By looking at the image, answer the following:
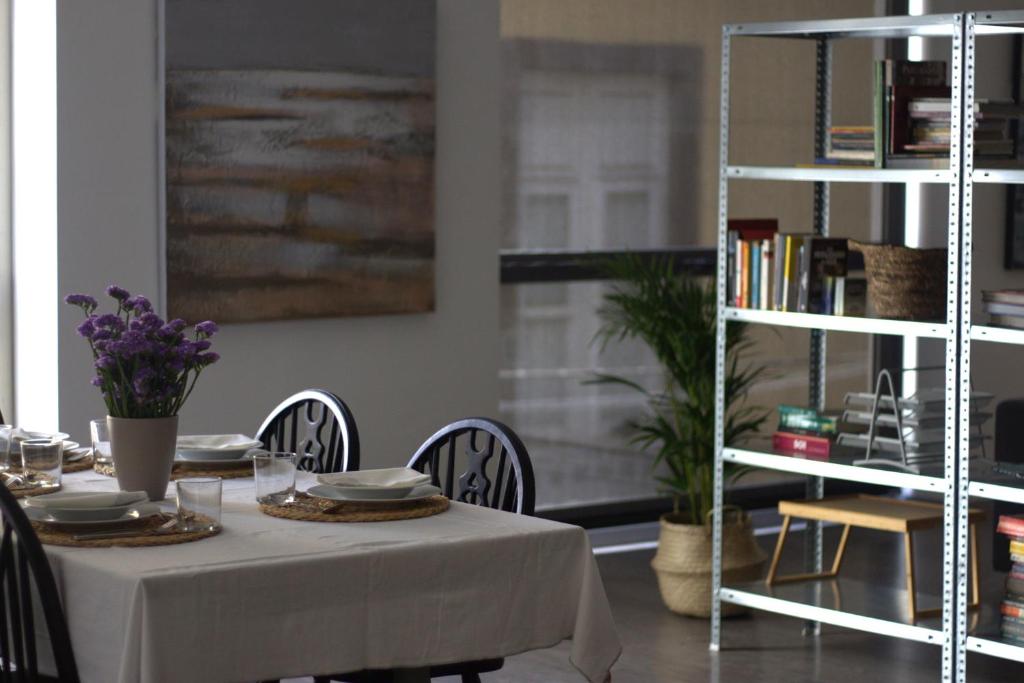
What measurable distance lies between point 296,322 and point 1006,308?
223cm

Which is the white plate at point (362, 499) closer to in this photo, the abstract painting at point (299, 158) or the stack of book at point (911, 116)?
the stack of book at point (911, 116)

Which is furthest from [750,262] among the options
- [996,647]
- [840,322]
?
[996,647]

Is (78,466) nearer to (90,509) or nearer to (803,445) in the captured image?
(90,509)

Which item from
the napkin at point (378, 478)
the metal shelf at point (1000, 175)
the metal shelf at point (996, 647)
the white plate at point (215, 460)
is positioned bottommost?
the metal shelf at point (996, 647)

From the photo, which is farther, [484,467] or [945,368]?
[945,368]

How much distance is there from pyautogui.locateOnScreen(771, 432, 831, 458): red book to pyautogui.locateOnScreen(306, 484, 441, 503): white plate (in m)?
1.86

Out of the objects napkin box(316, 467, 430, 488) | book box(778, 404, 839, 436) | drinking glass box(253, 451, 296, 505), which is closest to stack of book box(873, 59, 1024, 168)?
book box(778, 404, 839, 436)

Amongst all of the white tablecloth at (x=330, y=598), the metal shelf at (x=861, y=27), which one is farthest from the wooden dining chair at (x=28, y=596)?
the metal shelf at (x=861, y=27)

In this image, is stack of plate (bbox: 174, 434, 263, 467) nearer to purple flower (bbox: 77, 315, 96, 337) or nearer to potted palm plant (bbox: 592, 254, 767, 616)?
purple flower (bbox: 77, 315, 96, 337)

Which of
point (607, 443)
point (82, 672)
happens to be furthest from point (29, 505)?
point (607, 443)

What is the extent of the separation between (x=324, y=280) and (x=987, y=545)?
Result: 2749 mm

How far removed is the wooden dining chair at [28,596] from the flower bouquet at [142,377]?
42 centimetres

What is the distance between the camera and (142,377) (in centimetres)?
288

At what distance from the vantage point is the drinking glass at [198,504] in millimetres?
2699
